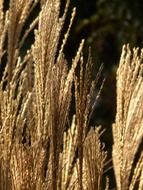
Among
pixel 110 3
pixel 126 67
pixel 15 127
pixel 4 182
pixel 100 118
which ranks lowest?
pixel 4 182

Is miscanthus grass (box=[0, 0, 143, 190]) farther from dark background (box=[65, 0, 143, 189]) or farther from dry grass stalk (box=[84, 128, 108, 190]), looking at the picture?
dark background (box=[65, 0, 143, 189])

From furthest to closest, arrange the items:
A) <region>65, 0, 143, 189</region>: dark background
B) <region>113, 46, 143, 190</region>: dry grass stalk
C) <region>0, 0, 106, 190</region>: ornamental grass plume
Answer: <region>65, 0, 143, 189</region>: dark background → <region>113, 46, 143, 190</region>: dry grass stalk → <region>0, 0, 106, 190</region>: ornamental grass plume

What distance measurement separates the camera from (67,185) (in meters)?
1.72

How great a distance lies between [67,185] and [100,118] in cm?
425

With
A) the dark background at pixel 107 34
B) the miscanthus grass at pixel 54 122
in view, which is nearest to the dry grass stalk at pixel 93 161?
the miscanthus grass at pixel 54 122

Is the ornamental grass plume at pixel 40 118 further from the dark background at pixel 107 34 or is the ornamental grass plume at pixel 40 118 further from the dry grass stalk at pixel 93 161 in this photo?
the dark background at pixel 107 34

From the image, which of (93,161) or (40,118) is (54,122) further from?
(93,161)

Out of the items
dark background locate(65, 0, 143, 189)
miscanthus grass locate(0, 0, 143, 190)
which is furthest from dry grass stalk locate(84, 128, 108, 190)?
dark background locate(65, 0, 143, 189)

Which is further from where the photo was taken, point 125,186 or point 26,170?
point 125,186

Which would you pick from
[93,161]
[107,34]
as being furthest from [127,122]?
[107,34]

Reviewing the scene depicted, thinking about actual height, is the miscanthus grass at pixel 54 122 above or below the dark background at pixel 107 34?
below

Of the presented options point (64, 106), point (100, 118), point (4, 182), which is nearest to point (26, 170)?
point (4, 182)

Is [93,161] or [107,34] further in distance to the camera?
[107,34]

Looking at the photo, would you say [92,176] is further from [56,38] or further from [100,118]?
[100,118]
